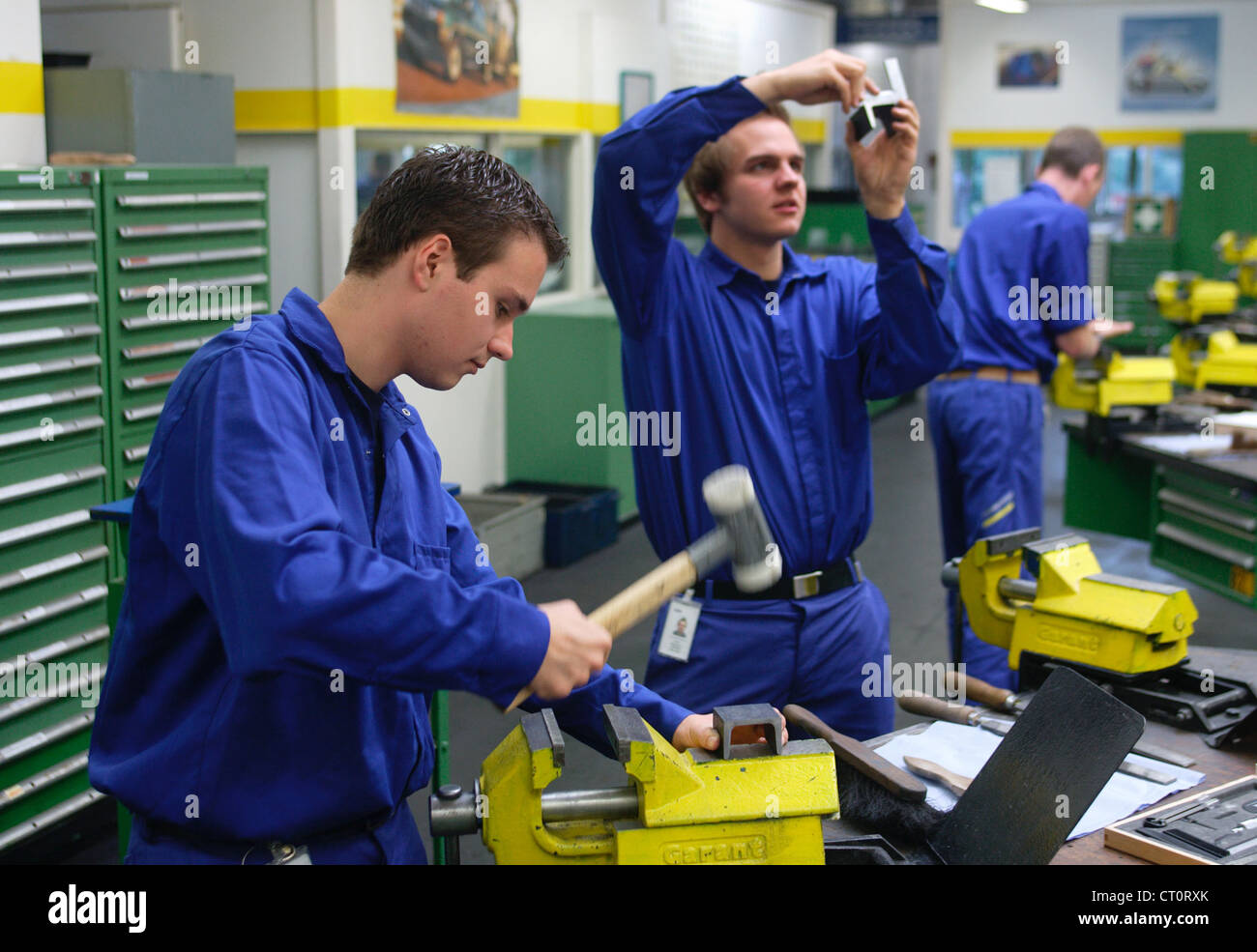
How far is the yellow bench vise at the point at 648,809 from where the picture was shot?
1.38m

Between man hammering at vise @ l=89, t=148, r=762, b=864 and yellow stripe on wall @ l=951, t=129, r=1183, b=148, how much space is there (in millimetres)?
9892

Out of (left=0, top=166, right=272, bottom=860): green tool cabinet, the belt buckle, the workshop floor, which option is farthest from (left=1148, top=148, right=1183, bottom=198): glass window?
the belt buckle

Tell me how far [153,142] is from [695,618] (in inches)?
95.1

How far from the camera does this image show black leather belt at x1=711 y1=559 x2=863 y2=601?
2.31 m

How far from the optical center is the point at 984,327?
14.1ft

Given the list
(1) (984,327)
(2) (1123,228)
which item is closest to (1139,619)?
(1) (984,327)

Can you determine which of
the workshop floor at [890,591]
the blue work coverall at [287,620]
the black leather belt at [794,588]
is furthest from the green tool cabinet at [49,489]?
the blue work coverall at [287,620]

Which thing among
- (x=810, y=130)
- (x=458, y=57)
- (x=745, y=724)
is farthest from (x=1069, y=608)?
(x=810, y=130)

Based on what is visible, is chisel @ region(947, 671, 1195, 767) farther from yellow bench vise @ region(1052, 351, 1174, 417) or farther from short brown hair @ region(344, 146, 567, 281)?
yellow bench vise @ region(1052, 351, 1174, 417)

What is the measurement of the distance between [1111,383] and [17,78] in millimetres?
3551

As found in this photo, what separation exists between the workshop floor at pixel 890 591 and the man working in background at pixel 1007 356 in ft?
1.94

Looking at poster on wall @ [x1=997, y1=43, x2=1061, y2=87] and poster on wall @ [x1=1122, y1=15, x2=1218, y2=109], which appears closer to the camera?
poster on wall @ [x1=1122, y1=15, x2=1218, y2=109]

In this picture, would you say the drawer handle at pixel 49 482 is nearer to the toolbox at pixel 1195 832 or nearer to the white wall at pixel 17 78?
the white wall at pixel 17 78

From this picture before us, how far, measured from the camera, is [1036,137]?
1051cm
